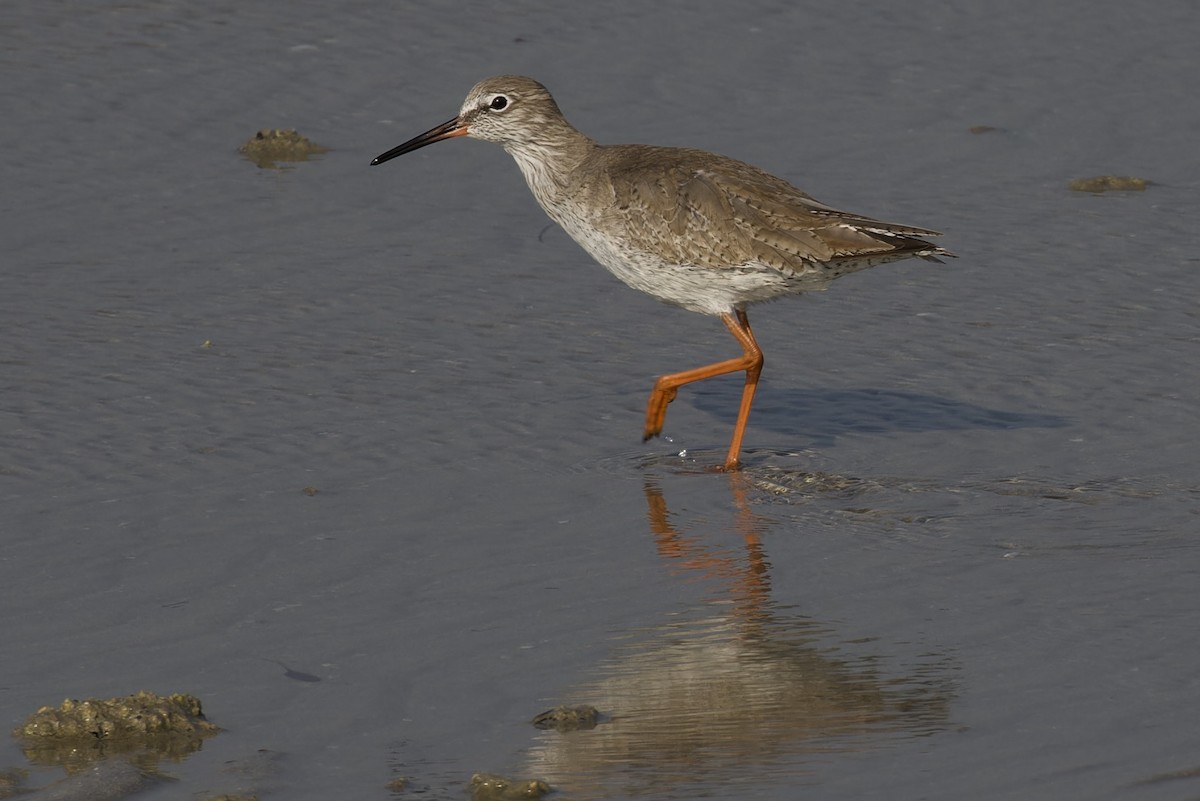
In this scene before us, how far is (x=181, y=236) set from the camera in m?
11.9

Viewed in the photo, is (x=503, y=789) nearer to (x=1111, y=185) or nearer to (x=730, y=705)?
(x=730, y=705)

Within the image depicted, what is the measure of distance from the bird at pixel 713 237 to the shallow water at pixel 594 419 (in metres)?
0.52

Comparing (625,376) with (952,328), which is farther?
(952,328)

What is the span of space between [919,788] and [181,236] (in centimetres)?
743

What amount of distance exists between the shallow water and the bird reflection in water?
22 millimetres

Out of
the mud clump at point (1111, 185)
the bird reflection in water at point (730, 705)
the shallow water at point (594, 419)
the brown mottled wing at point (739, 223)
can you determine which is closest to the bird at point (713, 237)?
the brown mottled wing at point (739, 223)

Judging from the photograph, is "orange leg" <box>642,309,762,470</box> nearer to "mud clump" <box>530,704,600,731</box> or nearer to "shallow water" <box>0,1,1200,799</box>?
"shallow water" <box>0,1,1200,799</box>

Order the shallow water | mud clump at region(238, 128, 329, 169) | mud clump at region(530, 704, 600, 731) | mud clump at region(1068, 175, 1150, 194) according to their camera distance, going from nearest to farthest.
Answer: mud clump at region(530, 704, 600, 731)
the shallow water
mud clump at region(1068, 175, 1150, 194)
mud clump at region(238, 128, 329, 169)

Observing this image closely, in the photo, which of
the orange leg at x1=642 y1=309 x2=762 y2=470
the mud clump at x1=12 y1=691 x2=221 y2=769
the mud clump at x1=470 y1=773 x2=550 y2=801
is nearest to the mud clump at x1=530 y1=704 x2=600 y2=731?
the mud clump at x1=470 y1=773 x2=550 y2=801

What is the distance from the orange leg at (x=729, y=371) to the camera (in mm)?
9406

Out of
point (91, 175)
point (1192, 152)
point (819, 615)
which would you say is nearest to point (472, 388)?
point (819, 615)

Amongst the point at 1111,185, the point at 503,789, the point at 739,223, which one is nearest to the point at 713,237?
the point at 739,223

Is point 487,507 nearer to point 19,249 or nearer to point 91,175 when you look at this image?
point 19,249

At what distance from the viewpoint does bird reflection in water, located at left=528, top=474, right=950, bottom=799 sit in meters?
5.85
